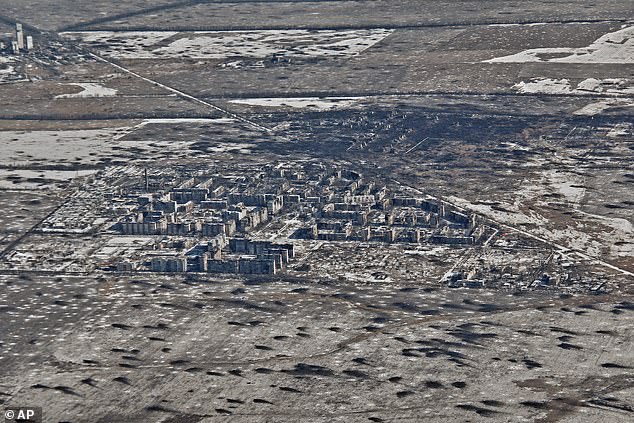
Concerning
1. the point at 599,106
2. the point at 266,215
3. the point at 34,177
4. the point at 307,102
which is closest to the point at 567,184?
the point at 266,215

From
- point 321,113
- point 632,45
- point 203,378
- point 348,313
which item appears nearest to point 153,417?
point 203,378

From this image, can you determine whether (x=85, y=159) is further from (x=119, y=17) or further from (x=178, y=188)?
(x=119, y=17)

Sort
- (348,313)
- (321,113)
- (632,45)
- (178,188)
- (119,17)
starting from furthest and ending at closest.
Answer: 1. (119,17)
2. (632,45)
3. (321,113)
4. (178,188)
5. (348,313)

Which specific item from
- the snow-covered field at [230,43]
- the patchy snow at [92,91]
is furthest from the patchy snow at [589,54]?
the patchy snow at [92,91]

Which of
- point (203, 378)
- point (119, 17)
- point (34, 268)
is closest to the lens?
point (203, 378)

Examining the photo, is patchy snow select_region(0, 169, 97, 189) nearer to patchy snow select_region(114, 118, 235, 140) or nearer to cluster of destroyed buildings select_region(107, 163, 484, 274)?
cluster of destroyed buildings select_region(107, 163, 484, 274)
